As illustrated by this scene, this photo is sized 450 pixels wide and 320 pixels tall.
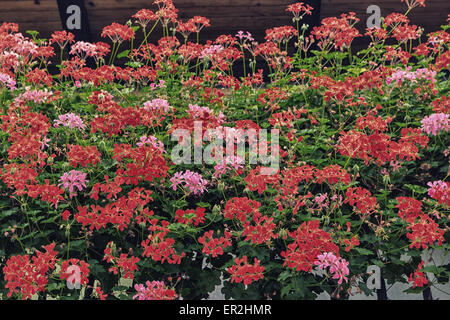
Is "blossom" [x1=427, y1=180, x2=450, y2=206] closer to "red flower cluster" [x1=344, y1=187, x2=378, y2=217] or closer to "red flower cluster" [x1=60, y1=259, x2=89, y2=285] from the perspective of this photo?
"red flower cluster" [x1=344, y1=187, x2=378, y2=217]

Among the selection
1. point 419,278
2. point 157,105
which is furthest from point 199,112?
point 419,278

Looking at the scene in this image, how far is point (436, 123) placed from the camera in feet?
10.1

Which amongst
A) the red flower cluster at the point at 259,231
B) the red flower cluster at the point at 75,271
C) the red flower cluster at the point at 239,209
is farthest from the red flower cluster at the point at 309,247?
the red flower cluster at the point at 75,271

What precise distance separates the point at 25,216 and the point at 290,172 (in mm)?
1610

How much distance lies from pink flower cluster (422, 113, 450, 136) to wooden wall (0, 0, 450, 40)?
3.33 meters

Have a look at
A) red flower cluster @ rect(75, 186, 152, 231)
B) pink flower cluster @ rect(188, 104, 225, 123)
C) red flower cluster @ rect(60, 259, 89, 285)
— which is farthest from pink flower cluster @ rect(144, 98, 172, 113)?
red flower cluster @ rect(60, 259, 89, 285)

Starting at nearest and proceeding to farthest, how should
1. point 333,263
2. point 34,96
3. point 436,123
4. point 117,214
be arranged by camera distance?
point 333,263 < point 117,214 < point 436,123 < point 34,96

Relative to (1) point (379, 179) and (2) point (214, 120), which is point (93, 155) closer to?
(2) point (214, 120)

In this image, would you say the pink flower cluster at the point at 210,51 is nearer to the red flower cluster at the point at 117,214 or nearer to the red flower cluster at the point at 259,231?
the red flower cluster at the point at 117,214

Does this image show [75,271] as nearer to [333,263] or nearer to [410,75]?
[333,263]

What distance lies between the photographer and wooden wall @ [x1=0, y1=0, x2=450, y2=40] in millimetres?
5980

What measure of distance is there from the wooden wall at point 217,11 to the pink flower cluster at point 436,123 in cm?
333

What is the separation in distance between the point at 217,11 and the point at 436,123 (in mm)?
3650

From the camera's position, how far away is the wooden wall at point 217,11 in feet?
19.6
